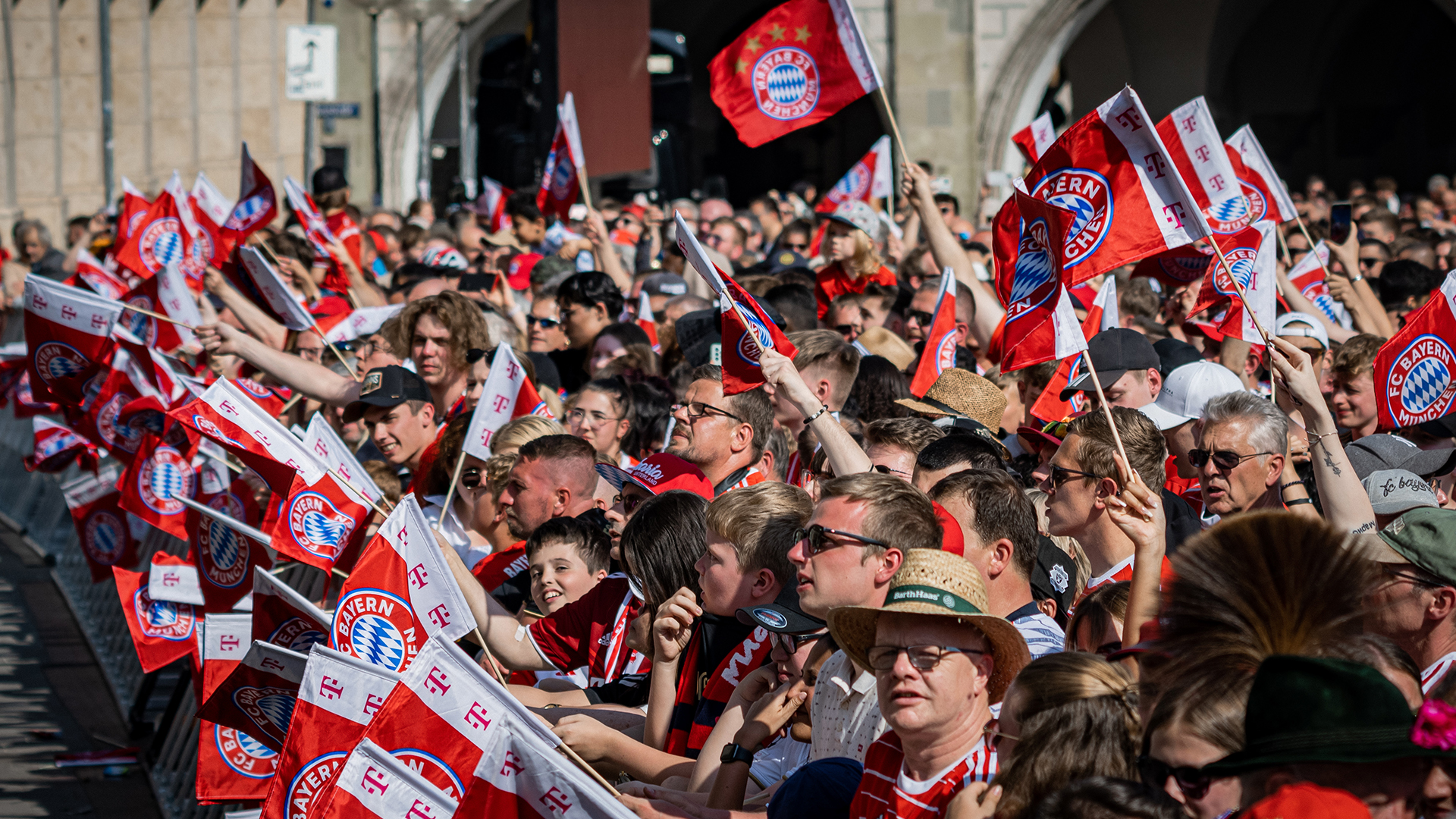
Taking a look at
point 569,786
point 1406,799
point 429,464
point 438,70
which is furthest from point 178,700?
point 438,70

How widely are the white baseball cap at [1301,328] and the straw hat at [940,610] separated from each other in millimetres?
4208

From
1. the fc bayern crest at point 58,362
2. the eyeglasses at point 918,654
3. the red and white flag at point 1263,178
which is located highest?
the red and white flag at point 1263,178

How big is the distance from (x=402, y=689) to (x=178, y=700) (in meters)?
5.06

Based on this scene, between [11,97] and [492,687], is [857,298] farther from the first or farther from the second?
[11,97]

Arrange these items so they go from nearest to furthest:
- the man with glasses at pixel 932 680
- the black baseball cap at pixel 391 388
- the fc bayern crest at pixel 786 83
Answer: the man with glasses at pixel 932 680 → the black baseball cap at pixel 391 388 → the fc bayern crest at pixel 786 83

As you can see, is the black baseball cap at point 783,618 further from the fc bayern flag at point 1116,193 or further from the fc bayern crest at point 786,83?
the fc bayern crest at point 786,83

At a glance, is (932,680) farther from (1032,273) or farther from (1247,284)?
(1247,284)

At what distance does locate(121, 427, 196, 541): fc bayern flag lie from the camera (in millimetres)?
8398

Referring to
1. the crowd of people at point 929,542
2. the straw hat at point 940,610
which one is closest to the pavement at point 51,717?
the crowd of people at point 929,542

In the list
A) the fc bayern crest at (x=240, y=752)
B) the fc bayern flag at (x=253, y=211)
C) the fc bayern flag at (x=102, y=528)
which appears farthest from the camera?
the fc bayern flag at (x=253, y=211)

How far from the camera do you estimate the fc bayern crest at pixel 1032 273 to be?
221 inches

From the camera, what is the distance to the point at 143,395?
877cm

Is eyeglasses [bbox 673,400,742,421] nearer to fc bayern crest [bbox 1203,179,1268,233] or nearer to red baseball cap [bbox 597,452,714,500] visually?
red baseball cap [bbox 597,452,714,500]

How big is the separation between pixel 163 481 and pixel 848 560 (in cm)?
554
